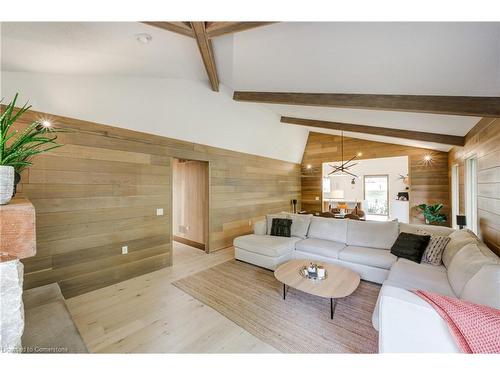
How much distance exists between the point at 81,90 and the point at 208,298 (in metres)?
3.10

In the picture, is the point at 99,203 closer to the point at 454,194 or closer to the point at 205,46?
the point at 205,46

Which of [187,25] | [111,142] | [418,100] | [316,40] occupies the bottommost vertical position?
[111,142]

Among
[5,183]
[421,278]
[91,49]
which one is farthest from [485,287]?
[91,49]

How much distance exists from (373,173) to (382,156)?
6.72ft

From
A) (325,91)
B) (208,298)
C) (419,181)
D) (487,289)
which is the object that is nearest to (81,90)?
(208,298)

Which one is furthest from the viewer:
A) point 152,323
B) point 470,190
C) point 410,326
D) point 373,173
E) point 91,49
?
point 373,173

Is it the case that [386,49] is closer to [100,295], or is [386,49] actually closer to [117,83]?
[117,83]

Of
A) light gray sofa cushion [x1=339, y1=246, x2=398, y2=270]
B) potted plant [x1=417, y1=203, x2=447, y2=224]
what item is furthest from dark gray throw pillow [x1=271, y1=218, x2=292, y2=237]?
potted plant [x1=417, y1=203, x2=447, y2=224]

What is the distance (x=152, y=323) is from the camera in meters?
2.13

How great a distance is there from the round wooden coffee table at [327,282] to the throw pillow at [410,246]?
0.91m

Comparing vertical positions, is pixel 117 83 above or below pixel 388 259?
above

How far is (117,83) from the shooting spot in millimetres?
2766

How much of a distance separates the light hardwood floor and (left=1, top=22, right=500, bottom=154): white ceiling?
8.83 ft
